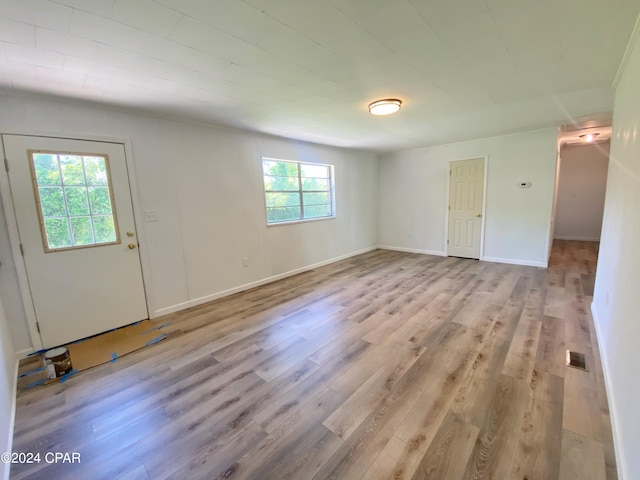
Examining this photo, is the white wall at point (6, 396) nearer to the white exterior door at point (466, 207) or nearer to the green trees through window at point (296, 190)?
the green trees through window at point (296, 190)

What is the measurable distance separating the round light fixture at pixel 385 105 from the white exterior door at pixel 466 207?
3233 millimetres

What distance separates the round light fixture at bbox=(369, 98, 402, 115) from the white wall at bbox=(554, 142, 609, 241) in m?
6.83

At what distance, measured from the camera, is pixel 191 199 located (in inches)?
142

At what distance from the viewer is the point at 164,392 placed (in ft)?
6.74

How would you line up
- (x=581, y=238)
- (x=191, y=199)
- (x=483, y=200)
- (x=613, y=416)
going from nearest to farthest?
(x=613, y=416), (x=191, y=199), (x=483, y=200), (x=581, y=238)

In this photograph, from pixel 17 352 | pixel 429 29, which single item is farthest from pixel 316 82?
pixel 17 352

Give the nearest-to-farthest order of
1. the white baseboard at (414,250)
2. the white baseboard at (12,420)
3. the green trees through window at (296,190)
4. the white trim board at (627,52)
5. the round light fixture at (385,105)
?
the white baseboard at (12,420), the white trim board at (627,52), the round light fixture at (385,105), the green trees through window at (296,190), the white baseboard at (414,250)

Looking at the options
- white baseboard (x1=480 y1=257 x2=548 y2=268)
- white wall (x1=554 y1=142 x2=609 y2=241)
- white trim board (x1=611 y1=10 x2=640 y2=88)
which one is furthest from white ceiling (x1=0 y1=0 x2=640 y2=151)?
white wall (x1=554 y1=142 x2=609 y2=241)

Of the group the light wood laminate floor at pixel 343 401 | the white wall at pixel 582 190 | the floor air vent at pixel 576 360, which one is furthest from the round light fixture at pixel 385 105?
the white wall at pixel 582 190

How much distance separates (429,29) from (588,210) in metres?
8.35

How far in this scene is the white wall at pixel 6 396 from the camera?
1.50 metres

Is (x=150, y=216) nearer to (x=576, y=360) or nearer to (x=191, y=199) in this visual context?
(x=191, y=199)

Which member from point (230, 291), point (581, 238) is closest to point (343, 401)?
point (230, 291)

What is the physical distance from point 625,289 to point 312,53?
104 inches
